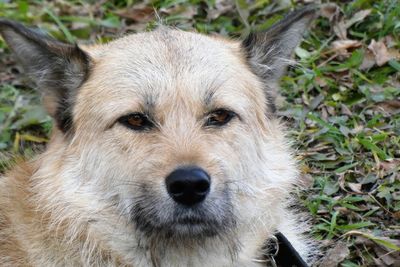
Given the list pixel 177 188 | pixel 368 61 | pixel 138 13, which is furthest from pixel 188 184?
pixel 138 13

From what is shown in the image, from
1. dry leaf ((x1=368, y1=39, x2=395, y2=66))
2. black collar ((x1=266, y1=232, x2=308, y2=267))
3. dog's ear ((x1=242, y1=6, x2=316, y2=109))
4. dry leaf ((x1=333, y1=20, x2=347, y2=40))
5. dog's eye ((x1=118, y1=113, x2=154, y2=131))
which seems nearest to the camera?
dog's eye ((x1=118, y1=113, x2=154, y2=131))

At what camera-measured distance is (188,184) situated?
491 cm

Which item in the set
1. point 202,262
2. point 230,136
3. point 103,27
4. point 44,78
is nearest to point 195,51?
point 230,136

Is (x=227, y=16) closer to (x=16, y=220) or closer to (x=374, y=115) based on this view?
(x=374, y=115)

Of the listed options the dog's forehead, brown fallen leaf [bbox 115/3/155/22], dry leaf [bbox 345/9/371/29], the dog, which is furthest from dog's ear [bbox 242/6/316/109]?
brown fallen leaf [bbox 115/3/155/22]

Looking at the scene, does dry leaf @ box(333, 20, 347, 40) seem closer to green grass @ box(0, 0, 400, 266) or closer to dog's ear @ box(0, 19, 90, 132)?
green grass @ box(0, 0, 400, 266)

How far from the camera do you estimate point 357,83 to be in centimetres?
864

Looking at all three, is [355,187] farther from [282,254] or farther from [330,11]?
[330,11]

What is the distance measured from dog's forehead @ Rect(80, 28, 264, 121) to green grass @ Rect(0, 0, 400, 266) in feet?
5.06

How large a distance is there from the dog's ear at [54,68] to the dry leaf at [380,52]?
4.12 m

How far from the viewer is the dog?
5.29 m

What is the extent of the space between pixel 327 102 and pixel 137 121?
352 centimetres

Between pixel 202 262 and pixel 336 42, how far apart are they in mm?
4475

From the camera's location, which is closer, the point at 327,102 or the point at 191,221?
the point at 191,221
